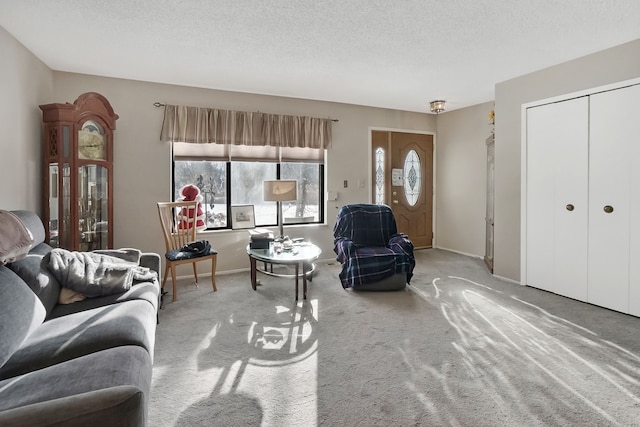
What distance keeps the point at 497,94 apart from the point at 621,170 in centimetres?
167

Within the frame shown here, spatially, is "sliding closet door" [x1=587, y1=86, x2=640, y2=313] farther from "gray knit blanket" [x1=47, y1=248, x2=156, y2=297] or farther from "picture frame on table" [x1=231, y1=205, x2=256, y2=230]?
"gray knit blanket" [x1=47, y1=248, x2=156, y2=297]

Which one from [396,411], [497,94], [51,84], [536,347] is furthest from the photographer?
[497,94]

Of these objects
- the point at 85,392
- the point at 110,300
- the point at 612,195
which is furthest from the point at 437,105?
the point at 85,392

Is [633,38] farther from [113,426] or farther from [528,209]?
[113,426]

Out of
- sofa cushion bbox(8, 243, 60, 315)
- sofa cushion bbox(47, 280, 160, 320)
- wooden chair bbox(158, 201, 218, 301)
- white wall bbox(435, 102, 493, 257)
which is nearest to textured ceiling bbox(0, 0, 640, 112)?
white wall bbox(435, 102, 493, 257)

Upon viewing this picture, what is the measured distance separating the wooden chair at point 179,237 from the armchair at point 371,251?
1495mm

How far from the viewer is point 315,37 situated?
3.03 meters

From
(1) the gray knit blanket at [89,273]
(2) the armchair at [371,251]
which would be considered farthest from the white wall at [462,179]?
(1) the gray knit blanket at [89,273]

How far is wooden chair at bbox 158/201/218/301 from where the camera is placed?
3.72 metres

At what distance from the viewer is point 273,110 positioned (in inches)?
196

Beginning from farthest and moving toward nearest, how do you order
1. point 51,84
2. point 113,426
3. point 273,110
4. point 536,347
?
point 273,110
point 51,84
point 536,347
point 113,426

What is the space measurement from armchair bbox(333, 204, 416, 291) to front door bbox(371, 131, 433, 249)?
1.42 m

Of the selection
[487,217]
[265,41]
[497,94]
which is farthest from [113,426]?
[487,217]

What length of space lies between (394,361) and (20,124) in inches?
146
